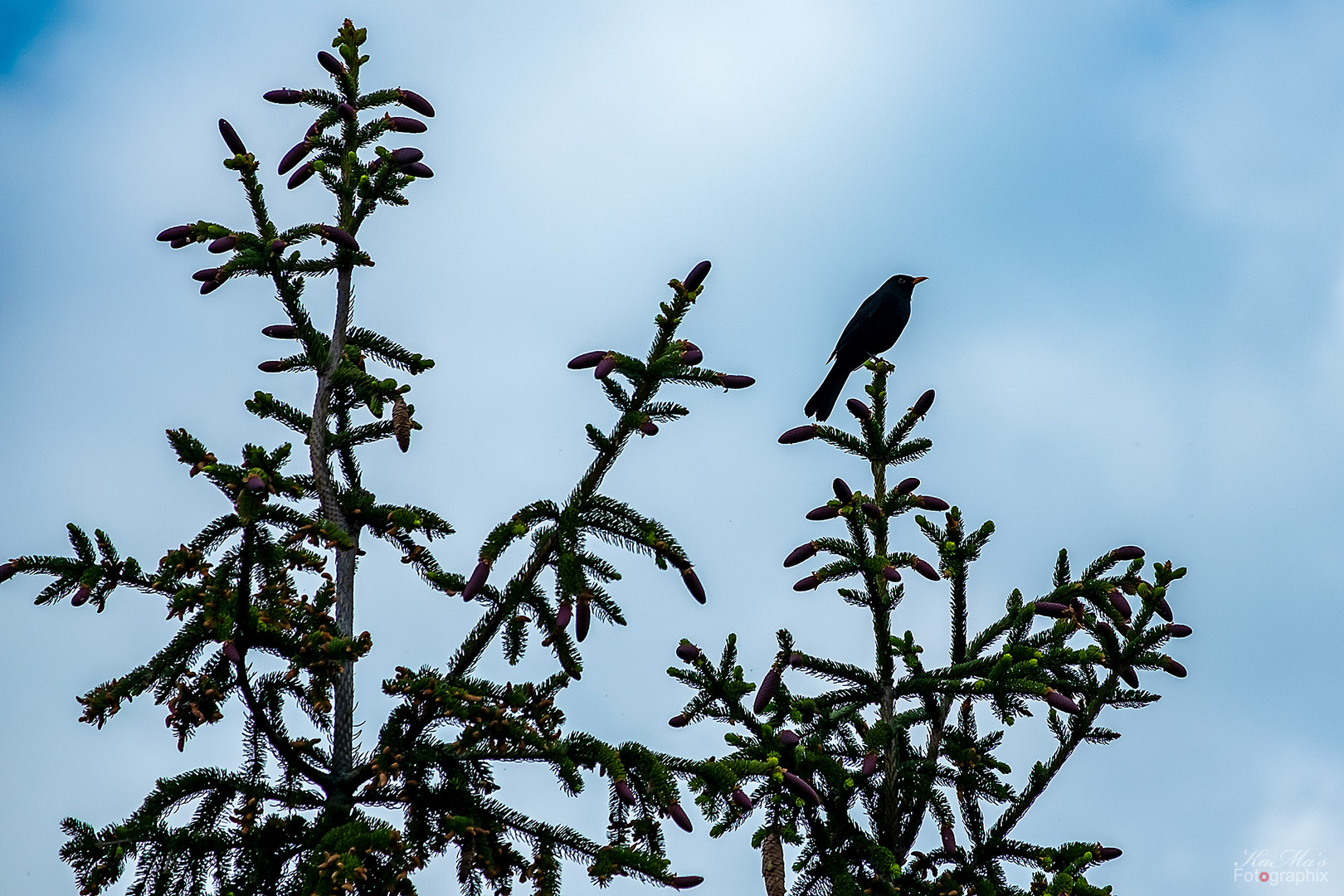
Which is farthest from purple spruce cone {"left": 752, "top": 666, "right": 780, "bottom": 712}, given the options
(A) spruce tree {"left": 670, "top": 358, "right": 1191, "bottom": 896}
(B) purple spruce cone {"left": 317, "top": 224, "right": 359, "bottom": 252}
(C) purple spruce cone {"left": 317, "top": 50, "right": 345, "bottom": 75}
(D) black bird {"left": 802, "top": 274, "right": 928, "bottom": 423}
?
(D) black bird {"left": 802, "top": 274, "right": 928, "bottom": 423}

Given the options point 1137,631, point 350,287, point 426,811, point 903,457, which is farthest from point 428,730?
point 1137,631

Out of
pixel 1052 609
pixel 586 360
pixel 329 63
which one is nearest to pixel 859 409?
pixel 1052 609

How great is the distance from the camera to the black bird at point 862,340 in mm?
9805

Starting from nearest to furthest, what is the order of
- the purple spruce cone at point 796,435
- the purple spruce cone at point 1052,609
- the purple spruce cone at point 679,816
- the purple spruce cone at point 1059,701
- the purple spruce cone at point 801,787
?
1. the purple spruce cone at point 679,816
2. the purple spruce cone at point 801,787
3. the purple spruce cone at point 1059,701
4. the purple spruce cone at point 1052,609
5. the purple spruce cone at point 796,435

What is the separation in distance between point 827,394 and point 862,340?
1.79ft

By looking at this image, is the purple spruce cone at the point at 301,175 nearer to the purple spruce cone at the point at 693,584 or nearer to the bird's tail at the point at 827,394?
the purple spruce cone at the point at 693,584

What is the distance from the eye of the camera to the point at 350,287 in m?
5.31

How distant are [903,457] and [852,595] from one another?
2.77 feet

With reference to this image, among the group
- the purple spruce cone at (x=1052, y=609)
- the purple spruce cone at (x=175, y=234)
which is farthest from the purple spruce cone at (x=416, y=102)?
the purple spruce cone at (x=1052, y=609)

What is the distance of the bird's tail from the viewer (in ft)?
32.4

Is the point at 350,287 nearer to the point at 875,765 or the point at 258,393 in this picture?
the point at 258,393

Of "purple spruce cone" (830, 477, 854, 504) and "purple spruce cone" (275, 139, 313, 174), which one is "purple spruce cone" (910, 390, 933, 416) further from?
"purple spruce cone" (275, 139, 313, 174)

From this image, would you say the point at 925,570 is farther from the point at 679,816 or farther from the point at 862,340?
the point at 862,340

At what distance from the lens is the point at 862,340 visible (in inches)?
388
